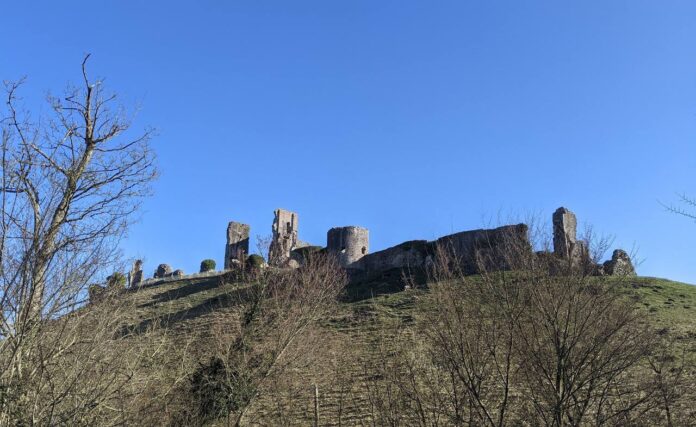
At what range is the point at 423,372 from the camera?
8.91 m

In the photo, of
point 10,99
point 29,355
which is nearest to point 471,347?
point 29,355

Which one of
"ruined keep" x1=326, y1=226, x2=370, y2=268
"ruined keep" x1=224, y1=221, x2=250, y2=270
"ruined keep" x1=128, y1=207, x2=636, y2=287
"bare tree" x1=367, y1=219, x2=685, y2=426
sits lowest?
"bare tree" x1=367, y1=219, x2=685, y2=426

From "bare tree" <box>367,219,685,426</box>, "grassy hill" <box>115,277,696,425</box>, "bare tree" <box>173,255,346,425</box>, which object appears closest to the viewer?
"bare tree" <box>367,219,685,426</box>

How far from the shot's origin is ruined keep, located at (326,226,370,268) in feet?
153

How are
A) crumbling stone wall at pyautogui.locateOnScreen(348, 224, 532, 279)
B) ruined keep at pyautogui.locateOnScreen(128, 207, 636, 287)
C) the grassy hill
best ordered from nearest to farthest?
1. ruined keep at pyautogui.locateOnScreen(128, 207, 636, 287)
2. the grassy hill
3. crumbling stone wall at pyautogui.locateOnScreen(348, 224, 532, 279)

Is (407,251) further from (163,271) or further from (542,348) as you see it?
(542,348)

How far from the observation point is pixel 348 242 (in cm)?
4709

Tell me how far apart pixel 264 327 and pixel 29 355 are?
898 cm

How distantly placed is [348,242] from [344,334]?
26.6 meters

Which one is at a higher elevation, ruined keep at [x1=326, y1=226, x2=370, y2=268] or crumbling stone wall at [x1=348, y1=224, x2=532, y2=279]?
ruined keep at [x1=326, y1=226, x2=370, y2=268]

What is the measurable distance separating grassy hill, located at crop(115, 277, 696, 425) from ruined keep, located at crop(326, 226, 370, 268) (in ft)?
41.1

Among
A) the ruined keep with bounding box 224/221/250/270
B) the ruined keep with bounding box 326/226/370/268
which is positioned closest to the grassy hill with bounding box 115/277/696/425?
the ruined keep with bounding box 326/226/370/268

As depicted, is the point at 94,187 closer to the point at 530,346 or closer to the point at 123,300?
the point at 123,300

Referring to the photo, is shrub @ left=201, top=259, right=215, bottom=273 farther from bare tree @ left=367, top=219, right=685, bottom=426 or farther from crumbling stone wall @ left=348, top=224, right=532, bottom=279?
bare tree @ left=367, top=219, right=685, bottom=426
